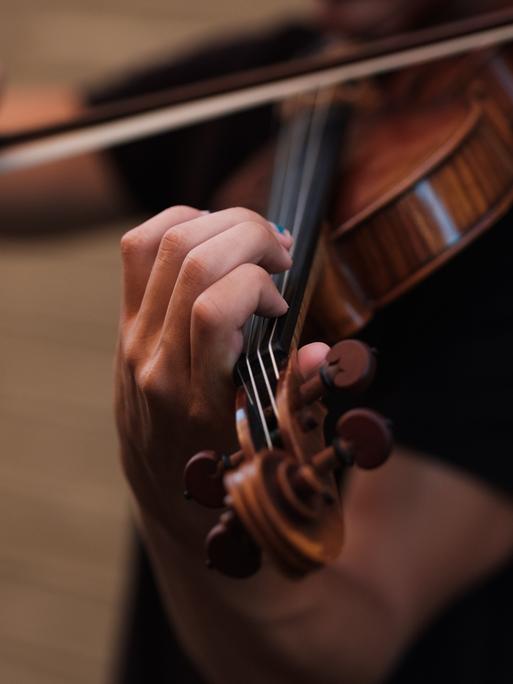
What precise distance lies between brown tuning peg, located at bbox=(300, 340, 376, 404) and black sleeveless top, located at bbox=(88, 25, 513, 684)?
166mm

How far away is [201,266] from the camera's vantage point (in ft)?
1.01

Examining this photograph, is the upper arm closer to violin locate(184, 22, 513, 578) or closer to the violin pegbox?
violin locate(184, 22, 513, 578)

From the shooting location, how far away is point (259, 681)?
0.49m

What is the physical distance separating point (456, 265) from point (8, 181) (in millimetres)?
500

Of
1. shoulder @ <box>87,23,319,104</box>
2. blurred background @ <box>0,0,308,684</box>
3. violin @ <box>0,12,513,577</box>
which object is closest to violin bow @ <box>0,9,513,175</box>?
violin @ <box>0,12,513,577</box>

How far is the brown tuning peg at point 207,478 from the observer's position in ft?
0.93

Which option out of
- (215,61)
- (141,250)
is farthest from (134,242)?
(215,61)

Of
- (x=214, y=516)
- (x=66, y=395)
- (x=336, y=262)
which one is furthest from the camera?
(x=66, y=395)

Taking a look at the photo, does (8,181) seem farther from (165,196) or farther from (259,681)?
(259,681)

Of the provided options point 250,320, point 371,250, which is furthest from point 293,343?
point 371,250

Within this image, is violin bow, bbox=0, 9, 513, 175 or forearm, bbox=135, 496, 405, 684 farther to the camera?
violin bow, bbox=0, 9, 513, 175

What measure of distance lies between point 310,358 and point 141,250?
8 cm

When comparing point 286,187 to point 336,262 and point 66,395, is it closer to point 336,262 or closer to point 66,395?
point 336,262

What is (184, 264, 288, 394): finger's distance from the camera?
300 millimetres
